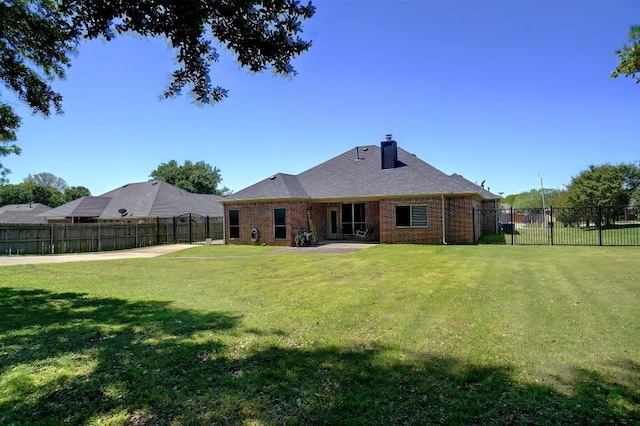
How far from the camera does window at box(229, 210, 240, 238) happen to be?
22228mm

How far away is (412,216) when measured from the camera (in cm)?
1905

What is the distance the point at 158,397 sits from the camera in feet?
11.3

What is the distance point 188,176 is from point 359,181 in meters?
38.5

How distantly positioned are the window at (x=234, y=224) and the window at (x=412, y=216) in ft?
31.1

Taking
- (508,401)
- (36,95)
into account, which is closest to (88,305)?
(36,95)

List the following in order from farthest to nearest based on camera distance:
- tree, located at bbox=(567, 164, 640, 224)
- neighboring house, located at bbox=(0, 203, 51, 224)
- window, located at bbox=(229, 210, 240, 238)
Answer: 1. neighboring house, located at bbox=(0, 203, 51, 224)
2. tree, located at bbox=(567, 164, 640, 224)
3. window, located at bbox=(229, 210, 240, 238)

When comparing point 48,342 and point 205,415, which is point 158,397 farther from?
point 48,342

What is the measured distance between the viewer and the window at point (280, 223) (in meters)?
20.6

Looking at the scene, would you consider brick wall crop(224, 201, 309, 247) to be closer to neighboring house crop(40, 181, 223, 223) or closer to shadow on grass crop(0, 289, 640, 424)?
neighboring house crop(40, 181, 223, 223)

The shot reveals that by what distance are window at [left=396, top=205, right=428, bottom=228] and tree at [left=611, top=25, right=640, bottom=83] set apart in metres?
14.4

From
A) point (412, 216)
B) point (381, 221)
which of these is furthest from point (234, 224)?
point (412, 216)

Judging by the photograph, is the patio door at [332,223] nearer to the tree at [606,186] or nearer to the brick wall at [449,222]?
the brick wall at [449,222]

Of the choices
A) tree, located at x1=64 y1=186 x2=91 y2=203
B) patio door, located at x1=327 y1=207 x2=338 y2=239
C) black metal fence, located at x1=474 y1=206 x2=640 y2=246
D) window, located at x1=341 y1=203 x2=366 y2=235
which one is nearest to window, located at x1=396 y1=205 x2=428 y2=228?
window, located at x1=341 y1=203 x2=366 y2=235

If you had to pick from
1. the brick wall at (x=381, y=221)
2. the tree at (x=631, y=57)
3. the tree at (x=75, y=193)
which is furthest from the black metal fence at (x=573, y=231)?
the tree at (x=75, y=193)
